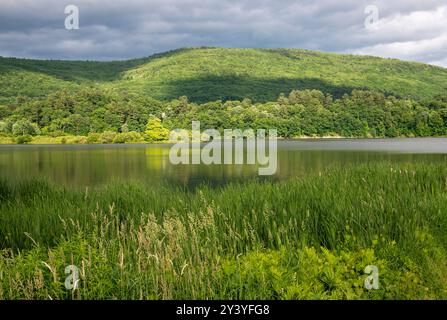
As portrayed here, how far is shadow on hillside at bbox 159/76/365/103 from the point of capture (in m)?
170

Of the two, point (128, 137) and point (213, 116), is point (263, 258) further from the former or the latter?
point (213, 116)

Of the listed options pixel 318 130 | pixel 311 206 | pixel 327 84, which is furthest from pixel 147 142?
pixel 311 206

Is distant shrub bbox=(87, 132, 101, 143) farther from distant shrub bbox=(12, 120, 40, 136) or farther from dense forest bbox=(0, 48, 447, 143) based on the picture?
distant shrub bbox=(12, 120, 40, 136)

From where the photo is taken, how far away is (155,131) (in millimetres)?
115812

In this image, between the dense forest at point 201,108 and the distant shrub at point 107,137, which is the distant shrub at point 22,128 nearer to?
the dense forest at point 201,108

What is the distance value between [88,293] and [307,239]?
3412 millimetres

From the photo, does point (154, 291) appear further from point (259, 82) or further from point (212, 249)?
point (259, 82)

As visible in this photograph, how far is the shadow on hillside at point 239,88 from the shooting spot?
558ft

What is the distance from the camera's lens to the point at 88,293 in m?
5.68

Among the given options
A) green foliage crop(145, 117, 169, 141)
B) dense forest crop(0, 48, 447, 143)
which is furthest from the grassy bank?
green foliage crop(145, 117, 169, 141)

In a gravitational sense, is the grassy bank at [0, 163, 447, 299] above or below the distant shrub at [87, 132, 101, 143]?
above
